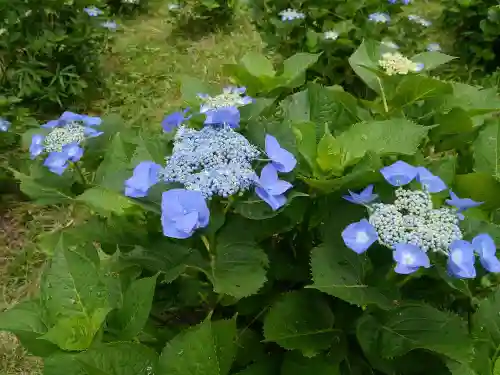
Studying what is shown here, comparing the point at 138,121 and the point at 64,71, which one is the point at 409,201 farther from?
the point at 64,71

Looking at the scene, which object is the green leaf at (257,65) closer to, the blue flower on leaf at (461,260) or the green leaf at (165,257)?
the green leaf at (165,257)

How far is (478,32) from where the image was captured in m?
3.32

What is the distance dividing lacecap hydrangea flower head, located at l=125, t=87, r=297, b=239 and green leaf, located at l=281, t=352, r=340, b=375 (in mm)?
352

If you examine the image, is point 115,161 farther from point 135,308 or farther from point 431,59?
point 431,59

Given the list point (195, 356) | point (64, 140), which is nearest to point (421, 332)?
point (195, 356)

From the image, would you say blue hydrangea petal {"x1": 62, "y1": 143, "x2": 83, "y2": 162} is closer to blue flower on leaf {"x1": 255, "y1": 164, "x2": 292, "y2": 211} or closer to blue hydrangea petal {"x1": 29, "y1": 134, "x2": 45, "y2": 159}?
blue hydrangea petal {"x1": 29, "y1": 134, "x2": 45, "y2": 159}

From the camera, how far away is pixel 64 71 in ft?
9.61

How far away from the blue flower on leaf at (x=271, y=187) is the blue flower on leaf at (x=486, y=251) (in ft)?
1.02

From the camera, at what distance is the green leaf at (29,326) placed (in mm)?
992

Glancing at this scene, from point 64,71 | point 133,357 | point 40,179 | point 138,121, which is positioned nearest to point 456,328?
point 133,357

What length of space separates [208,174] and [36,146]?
0.66 m

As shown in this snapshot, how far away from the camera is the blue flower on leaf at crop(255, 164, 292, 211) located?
876 millimetres

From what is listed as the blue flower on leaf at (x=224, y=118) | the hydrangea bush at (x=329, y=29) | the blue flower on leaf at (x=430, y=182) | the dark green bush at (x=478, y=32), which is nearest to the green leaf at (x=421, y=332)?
the blue flower on leaf at (x=430, y=182)

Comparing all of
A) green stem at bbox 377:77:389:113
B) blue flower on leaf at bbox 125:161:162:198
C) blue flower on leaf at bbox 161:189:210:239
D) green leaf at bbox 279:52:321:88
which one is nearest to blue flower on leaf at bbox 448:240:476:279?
blue flower on leaf at bbox 161:189:210:239
